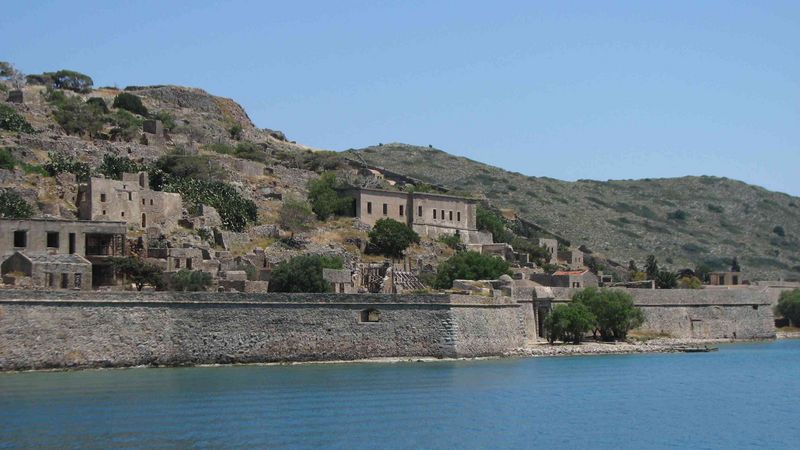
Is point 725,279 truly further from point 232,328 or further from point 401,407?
point 401,407

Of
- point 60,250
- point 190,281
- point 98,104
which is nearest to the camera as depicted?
point 60,250

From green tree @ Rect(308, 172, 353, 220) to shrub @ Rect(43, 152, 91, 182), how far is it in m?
13.0

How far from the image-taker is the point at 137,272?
53.9 metres

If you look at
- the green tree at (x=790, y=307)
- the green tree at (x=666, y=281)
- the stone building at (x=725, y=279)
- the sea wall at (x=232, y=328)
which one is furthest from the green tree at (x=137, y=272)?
the green tree at (x=790, y=307)

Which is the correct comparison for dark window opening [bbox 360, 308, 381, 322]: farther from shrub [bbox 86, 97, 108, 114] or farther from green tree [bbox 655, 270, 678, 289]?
shrub [bbox 86, 97, 108, 114]

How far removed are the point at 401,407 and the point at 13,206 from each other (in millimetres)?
27485

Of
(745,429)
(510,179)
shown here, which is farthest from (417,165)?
(745,429)

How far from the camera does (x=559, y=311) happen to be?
59594 millimetres

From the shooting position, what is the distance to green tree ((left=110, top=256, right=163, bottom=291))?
53.7 meters

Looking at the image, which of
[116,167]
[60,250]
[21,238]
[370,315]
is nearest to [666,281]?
[116,167]

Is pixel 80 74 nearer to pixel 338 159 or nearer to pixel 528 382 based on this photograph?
pixel 338 159

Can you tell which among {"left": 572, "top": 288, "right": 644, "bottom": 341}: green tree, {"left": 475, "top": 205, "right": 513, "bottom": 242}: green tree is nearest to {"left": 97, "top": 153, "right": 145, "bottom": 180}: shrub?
{"left": 475, "top": 205, "right": 513, "bottom": 242}: green tree

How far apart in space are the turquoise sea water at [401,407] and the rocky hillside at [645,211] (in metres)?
67.6

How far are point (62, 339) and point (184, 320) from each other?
4525 mm
